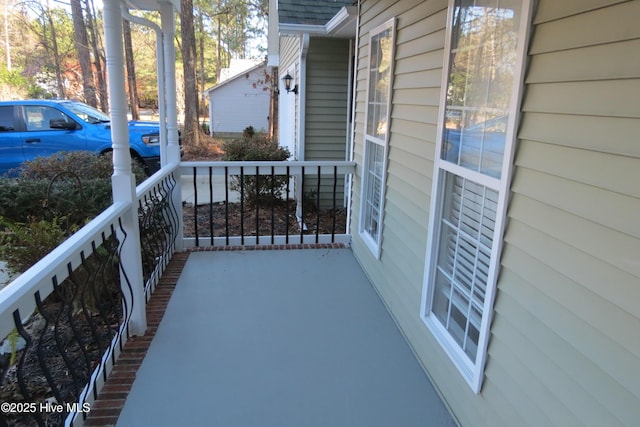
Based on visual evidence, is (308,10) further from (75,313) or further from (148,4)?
(75,313)

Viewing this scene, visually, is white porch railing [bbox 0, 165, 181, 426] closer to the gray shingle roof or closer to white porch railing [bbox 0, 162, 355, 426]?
white porch railing [bbox 0, 162, 355, 426]

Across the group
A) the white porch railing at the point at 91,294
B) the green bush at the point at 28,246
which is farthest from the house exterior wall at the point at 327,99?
the green bush at the point at 28,246

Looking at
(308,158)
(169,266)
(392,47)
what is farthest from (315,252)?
(308,158)

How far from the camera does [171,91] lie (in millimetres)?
4238

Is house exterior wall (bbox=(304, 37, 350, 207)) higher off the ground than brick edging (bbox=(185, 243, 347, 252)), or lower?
higher

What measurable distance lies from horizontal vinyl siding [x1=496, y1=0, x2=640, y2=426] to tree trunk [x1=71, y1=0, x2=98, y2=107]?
46.3ft

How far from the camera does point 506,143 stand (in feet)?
5.65

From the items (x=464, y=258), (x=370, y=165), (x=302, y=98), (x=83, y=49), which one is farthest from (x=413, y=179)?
(x=83, y=49)

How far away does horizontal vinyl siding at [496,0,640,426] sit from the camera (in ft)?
3.92

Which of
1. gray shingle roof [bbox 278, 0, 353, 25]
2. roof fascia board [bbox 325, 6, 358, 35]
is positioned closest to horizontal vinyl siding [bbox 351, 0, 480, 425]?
roof fascia board [bbox 325, 6, 358, 35]

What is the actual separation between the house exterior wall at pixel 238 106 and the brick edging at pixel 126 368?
1919cm

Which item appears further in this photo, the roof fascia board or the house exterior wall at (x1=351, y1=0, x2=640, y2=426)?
the roof fascia board

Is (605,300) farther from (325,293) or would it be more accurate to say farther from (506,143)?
(325,293)

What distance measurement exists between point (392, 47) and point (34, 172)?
4350mm
